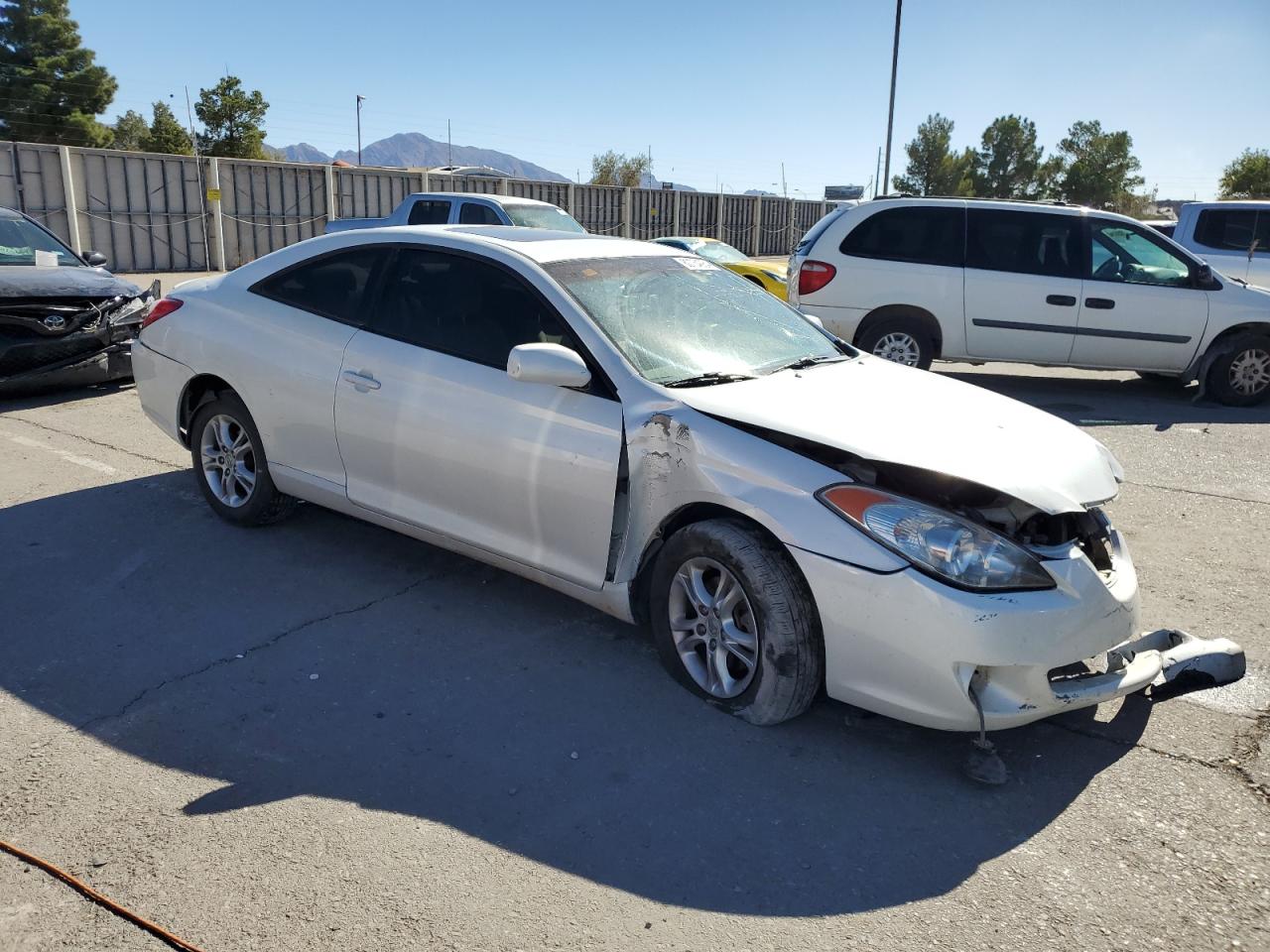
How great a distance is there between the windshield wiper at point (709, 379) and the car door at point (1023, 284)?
647cm

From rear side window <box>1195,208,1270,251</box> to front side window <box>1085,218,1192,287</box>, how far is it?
4.44 metres

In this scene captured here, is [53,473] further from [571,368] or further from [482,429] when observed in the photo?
[571,368]

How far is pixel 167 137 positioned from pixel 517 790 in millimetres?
52308

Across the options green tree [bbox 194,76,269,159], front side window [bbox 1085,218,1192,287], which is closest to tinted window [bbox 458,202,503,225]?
front side window [bbox 1085,218,1192,287]

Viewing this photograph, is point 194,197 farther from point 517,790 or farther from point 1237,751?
point 1237,751

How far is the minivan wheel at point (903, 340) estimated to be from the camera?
9.99m

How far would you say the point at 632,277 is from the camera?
4469 millimetres

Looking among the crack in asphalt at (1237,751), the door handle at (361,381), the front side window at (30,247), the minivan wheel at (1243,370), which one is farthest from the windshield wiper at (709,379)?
the front side window at (30,247)

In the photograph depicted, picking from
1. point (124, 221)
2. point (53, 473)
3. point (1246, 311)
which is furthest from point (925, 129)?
point (53, 473)

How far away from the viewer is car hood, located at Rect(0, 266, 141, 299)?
27.2 feet

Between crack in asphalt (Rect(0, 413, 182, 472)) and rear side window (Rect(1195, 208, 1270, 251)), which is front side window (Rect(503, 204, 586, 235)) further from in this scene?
rear side window (Rect(1195, 208, 1270, 251))

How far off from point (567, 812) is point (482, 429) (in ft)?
5.50

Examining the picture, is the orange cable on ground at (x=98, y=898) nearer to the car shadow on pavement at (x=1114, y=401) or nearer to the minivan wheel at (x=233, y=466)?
the minivan wheel at (x=233, y=466)

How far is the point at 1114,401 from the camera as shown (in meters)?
10.0
